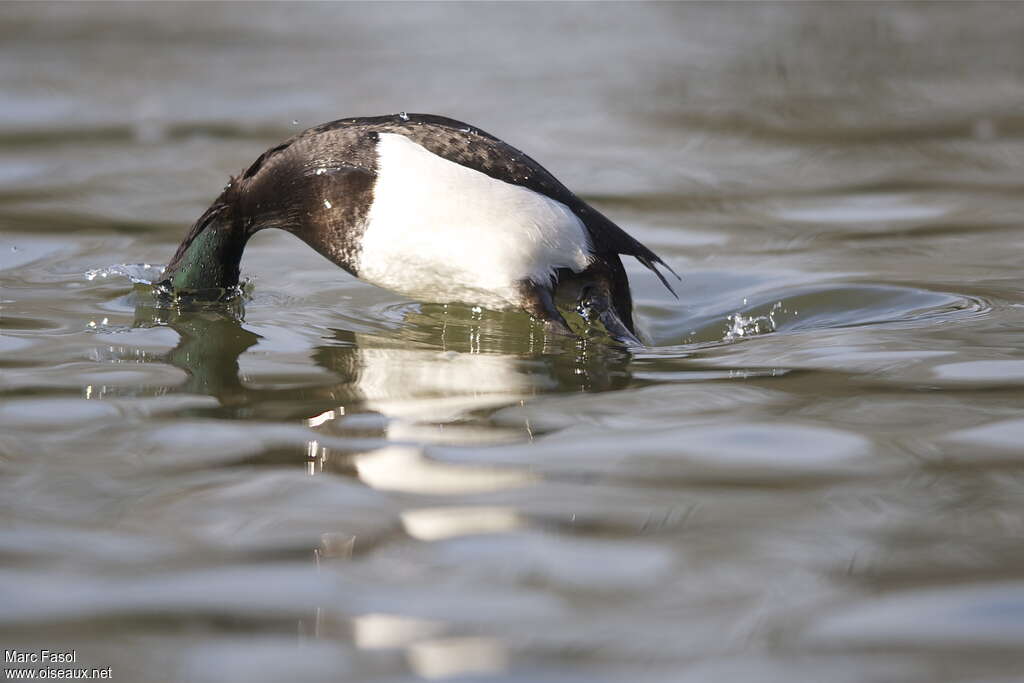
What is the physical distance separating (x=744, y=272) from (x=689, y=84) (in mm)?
4291

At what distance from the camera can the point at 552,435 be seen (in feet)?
12.2

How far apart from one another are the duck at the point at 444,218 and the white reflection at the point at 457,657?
7.86ft

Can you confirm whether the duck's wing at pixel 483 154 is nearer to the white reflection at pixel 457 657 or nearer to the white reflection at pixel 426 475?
the white reflection at pixel 426 475

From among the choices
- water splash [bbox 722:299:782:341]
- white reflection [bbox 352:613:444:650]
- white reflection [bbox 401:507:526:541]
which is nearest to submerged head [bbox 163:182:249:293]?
water splash [bbox 722:299:782:341]

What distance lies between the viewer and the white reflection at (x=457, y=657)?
2.47 m

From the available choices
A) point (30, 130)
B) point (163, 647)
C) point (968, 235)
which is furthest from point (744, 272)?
point (30, 130)

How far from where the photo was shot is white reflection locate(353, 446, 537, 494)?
3.31 m

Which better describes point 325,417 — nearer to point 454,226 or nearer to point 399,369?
point 399,369

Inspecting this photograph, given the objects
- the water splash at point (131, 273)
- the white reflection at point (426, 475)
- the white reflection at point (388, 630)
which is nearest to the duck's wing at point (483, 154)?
the water splash at point (131, 273)

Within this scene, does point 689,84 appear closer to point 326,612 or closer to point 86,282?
point 86,282

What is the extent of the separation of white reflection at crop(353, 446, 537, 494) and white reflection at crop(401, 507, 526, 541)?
12cm

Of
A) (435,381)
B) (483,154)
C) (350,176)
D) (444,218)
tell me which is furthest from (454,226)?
(435,381)

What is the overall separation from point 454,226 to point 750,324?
125 centimetres

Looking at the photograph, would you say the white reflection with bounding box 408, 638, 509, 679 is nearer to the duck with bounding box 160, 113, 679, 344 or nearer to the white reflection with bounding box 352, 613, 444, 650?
the white reflection with bounding box 352, 613, 444, 650
